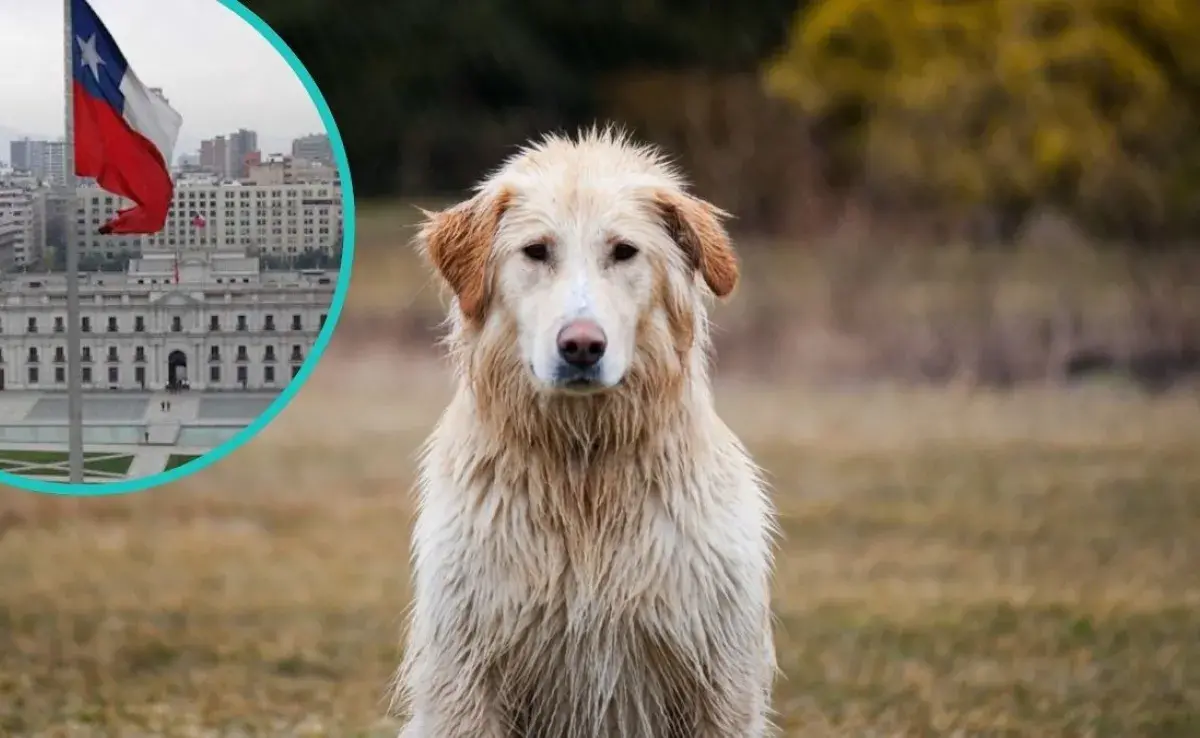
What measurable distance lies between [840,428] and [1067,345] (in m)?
3.55

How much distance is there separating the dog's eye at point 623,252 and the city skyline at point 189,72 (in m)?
1.66

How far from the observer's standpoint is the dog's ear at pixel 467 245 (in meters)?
4.85

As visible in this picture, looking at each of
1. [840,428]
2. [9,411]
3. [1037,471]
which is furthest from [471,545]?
[840,428]

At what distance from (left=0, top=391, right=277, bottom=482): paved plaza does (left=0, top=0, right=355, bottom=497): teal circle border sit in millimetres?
28

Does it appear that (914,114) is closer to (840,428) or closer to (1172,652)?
(840,428)

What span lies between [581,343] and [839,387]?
40.3 ft

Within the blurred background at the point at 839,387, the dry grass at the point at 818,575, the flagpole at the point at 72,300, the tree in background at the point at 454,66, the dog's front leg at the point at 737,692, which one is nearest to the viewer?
the dog's front leg at the point at 737,692

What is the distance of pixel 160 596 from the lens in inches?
381

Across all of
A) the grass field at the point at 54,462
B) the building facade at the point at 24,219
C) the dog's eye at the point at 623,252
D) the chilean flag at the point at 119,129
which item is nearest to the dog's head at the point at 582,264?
the dog's eye at the point at 623,252

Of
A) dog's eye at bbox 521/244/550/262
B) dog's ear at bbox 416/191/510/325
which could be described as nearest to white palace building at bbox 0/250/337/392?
dog's ear at bbox 416/191/510/325

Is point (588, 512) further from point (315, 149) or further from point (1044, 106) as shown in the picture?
point (1044, 106)

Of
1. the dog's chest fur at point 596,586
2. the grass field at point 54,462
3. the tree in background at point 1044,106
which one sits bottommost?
the dog's chest fur at point 596,586

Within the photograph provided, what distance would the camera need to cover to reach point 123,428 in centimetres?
569

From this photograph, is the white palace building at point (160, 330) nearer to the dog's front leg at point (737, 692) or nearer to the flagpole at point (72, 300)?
the flagpole at point (72, 300)
